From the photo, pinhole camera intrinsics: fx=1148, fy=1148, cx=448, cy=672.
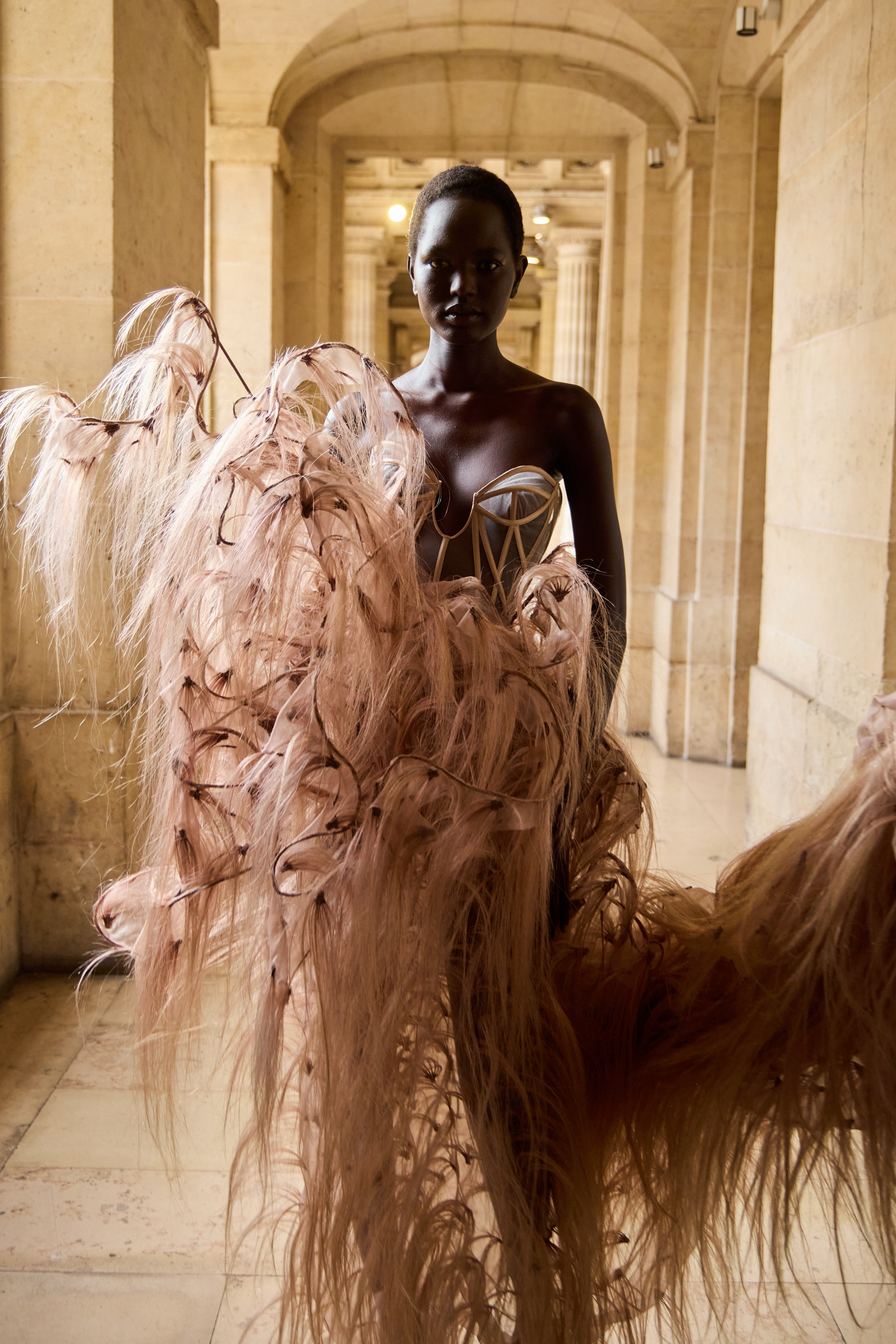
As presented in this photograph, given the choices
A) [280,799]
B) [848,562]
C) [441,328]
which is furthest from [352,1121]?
[848,562]

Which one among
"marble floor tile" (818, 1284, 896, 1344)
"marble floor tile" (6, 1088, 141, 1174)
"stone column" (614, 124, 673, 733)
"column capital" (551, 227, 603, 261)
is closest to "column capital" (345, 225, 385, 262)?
"column capital" (551, 227, 603, 261)

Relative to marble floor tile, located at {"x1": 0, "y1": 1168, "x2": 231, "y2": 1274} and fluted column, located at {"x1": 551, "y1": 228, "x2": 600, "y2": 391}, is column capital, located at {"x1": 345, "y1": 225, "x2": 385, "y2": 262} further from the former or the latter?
marble floor tile, located at {"x1": 0, "y1": 1168, "x2": 231, "y2": 1274}

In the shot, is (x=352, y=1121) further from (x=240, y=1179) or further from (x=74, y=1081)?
(x=74, y=1081)

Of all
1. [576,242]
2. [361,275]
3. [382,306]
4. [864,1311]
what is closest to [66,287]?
[864,1311]

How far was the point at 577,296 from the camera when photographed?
1559cm

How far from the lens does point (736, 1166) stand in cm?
172

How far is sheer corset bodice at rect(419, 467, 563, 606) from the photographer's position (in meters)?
1.88

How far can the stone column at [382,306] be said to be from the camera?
1966cm

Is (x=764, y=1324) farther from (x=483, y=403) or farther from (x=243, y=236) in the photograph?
(x=243, y=236)

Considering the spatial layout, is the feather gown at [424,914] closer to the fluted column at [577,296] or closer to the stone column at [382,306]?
the fluted column at [577,296]

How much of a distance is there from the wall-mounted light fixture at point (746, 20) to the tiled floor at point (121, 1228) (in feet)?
16.7

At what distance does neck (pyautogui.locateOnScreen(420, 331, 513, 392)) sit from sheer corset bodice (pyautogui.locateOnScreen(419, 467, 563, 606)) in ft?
0.65

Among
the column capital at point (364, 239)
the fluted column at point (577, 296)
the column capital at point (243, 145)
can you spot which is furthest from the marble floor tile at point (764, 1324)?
the column capital at point (364, 239)

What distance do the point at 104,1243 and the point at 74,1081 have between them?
2.87 ft
